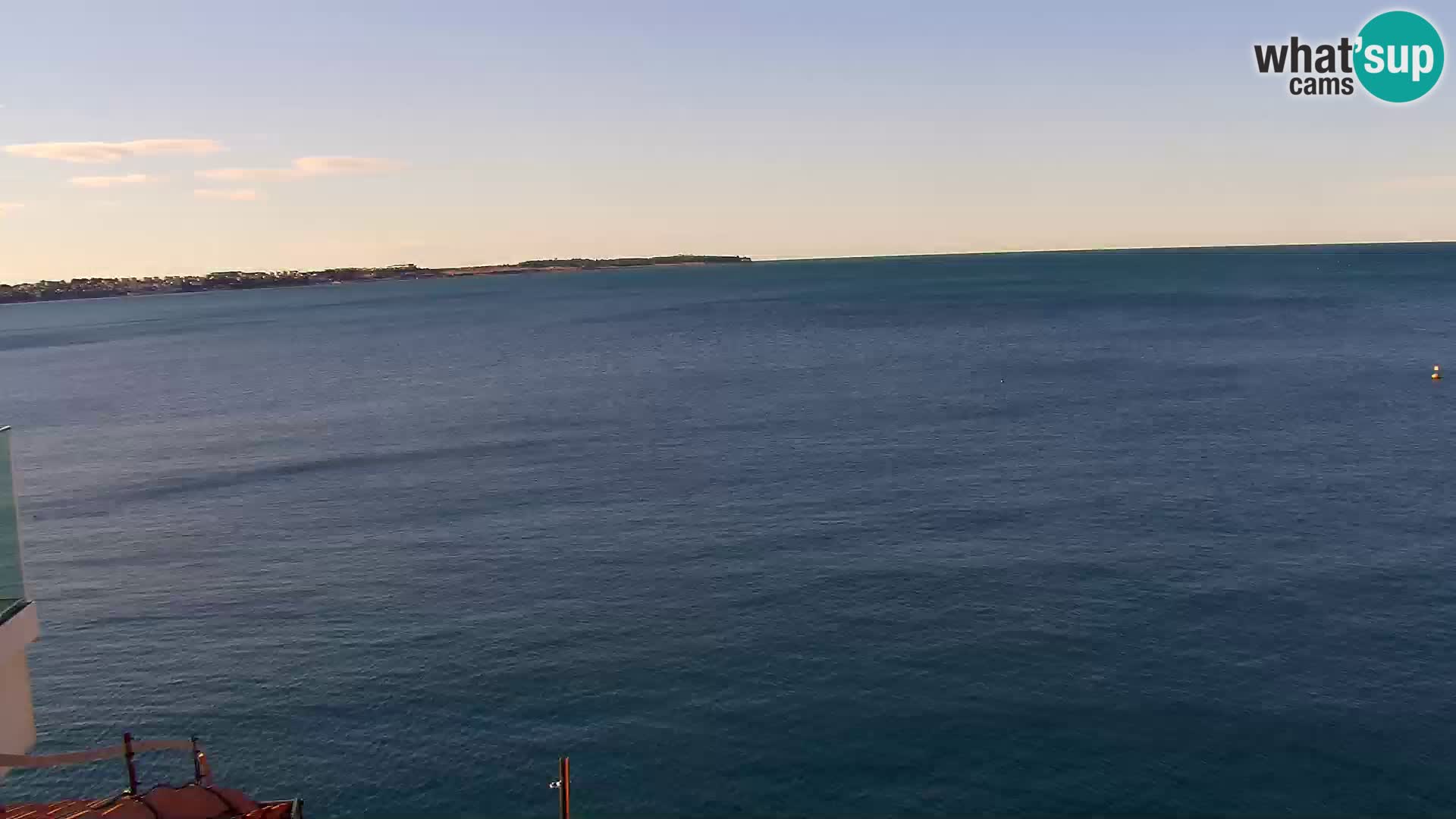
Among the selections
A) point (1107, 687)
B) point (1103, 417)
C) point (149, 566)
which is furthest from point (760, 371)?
point (1107, 687)

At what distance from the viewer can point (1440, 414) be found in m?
104

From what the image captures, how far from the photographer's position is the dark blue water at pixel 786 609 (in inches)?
1673

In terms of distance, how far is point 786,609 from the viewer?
58000 millimetres

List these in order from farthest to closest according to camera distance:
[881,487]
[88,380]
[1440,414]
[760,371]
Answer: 1. [88,380]
2. [760,371]
3. [1440,414]
4. [881,487]

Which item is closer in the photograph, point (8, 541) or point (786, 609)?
point (8, 541)

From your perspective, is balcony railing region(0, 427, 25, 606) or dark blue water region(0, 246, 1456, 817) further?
dark blue water region(0, 246, 1456, 817)

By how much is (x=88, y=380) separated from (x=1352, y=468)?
191772mm

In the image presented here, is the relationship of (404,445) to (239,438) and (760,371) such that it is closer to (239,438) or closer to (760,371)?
(239,438)

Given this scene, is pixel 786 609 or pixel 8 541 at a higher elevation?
pixel 8 541

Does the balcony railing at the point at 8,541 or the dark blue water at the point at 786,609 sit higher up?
the balcony railing at the point at 8,541

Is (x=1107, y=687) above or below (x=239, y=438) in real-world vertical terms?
below

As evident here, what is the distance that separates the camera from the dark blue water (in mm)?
42500

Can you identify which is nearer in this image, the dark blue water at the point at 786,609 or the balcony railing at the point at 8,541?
the balcony railing at the point at 8,541

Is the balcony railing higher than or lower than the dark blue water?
higher
